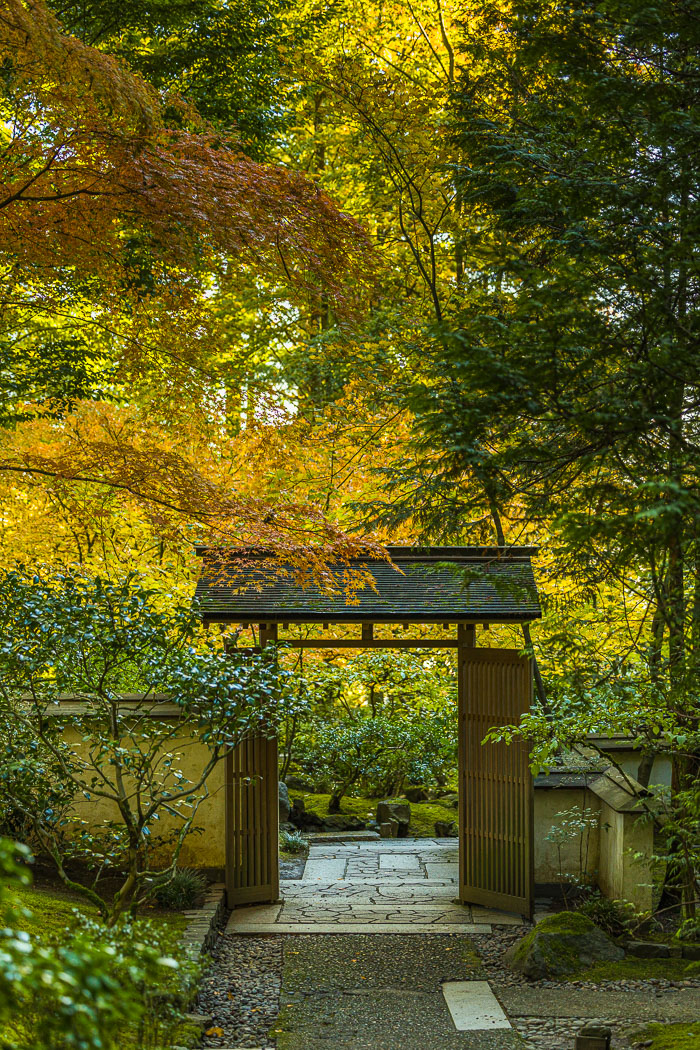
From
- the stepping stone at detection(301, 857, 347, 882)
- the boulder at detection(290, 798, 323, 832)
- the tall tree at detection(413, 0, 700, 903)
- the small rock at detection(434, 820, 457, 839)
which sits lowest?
the small rock at detection(434, 820, 457, 839)

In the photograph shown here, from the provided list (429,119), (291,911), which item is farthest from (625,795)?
(429,119)

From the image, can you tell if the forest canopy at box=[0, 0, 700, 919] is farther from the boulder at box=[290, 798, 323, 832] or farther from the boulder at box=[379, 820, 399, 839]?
the boulder at box=[290, 798, 323, 832]

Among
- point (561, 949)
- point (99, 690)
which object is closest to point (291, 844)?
point (561, 949)

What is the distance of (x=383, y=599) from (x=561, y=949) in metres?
3.01

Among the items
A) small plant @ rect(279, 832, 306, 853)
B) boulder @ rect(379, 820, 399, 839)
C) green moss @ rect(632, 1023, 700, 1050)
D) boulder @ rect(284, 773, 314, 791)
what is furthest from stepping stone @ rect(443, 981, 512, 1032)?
boulder @ rect(284, 773, 314, 791)

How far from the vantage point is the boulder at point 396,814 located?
436 inches

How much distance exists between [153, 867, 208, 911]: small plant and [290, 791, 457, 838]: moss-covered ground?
472 centimetres

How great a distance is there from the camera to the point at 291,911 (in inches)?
292

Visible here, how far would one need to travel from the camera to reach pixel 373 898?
790 centimetres

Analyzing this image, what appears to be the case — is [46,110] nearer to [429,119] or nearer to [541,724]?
[429,119]

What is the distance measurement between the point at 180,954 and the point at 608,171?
12.0 feet

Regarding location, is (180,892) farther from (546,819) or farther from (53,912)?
(546,819)

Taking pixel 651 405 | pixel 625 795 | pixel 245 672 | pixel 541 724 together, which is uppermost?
pixel 651 405

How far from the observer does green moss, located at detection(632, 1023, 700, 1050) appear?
4.14 meters
